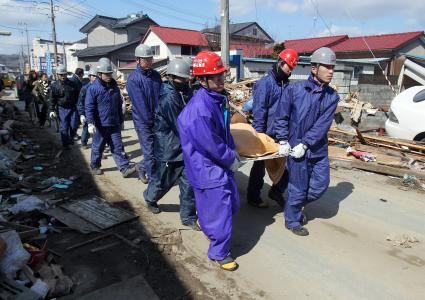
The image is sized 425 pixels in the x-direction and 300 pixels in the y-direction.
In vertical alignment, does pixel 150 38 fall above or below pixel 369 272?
above

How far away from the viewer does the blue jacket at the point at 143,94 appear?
230 inches

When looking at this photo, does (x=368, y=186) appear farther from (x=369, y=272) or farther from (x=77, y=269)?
(x=77, y=269)

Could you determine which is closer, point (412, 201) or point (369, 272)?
point (369, 272)

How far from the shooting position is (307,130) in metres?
4.34

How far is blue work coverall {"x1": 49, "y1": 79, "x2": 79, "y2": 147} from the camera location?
891 centimetres

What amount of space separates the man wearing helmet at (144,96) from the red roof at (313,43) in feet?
102

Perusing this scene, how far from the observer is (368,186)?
652cm

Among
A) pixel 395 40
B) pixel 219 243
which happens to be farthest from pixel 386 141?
pixel 395 40

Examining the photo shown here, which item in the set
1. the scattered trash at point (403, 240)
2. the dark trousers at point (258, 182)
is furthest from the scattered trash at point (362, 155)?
the scattered trash at point (403, 240)

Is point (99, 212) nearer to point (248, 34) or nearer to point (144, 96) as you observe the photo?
point (144, 96)

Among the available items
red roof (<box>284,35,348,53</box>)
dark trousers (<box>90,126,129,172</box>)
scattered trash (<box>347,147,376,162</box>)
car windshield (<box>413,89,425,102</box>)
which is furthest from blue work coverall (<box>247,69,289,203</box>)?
red roof (<box>284,35,348,53</box>)

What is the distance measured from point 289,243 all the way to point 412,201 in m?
2.60

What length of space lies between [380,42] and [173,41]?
63.6 feet

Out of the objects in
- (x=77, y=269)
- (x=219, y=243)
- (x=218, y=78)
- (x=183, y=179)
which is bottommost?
(x=77, y=269)
